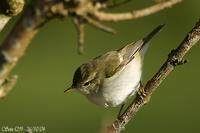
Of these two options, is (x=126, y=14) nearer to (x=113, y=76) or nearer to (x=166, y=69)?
(x=166, y=69)

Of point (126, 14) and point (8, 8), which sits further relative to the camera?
point (8, 8)

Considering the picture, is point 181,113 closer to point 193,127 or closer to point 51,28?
point 193,127

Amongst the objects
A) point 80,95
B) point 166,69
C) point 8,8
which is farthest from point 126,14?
point 80,95

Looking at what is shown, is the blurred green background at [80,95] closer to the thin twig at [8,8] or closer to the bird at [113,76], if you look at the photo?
the bird at [113,76]

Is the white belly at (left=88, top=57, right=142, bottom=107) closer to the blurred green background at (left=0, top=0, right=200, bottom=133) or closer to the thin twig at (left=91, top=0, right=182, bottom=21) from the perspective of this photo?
the thin twig at (left=91, top=0, right=182, bottom=21)

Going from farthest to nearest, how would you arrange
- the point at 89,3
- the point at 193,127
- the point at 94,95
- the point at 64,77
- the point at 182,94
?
the point at 64,77, the point at 182,94, the point at 193,127, the point at 94,95, the point at 89,3

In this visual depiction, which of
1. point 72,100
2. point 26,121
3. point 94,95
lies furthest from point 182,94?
point 94,95
